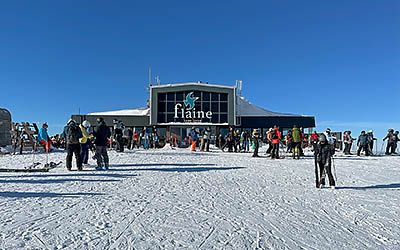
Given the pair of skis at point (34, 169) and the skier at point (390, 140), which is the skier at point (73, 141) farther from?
the skier at point (390, 140)

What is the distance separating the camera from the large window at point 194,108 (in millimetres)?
38562

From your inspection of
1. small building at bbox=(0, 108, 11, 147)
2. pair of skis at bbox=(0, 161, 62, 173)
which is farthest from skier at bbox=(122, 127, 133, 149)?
pair of skis at bbox=(0, 161, 62, 173)

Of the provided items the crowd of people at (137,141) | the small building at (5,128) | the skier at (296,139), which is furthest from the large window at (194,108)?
the skier at (296,139)

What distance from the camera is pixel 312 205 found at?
6.25m

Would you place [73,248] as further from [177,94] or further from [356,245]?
[177,94]

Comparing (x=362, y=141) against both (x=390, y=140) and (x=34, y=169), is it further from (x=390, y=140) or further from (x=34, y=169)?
(x=34, y=169)

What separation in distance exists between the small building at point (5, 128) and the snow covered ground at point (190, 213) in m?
14.2

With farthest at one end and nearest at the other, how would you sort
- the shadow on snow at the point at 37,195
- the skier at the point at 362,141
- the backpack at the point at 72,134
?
the skier at the point at 362,141, the backpack at the point at 72,134, the shadow on snow at the point at 37,195

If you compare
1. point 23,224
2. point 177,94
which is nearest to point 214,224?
point 23,224

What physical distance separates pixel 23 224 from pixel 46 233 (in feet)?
1.89

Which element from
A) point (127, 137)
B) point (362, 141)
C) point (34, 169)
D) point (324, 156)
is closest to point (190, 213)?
point (324, 156)

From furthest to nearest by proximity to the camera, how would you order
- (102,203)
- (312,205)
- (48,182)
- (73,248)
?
(48,182), (312,205), (102,203), (73,248)

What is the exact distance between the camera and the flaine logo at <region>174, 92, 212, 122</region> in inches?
1517

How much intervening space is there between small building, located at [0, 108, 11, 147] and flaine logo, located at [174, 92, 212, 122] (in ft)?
62.4
